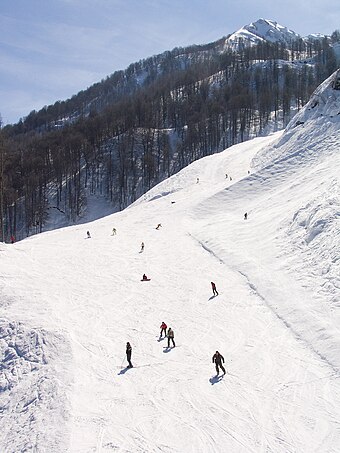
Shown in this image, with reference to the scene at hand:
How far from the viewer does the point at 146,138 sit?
93312 millimetres

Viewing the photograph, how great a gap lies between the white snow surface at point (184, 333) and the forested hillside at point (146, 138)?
135ft

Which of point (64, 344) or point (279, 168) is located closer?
point (64, 344)

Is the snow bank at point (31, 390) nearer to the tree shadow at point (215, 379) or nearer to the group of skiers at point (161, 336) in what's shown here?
the group of skiers at point (161, 336)

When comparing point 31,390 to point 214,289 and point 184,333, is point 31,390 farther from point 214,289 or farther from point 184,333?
point 214,289

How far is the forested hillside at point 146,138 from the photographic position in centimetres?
7869

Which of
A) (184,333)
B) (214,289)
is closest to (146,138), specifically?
(214,289)

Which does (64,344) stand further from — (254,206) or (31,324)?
(254,206)

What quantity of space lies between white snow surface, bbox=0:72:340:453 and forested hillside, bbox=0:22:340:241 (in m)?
41.3

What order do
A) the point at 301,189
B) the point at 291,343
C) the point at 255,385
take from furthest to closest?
the point at 301,189 < the point at 291,343 < the point at 255,385

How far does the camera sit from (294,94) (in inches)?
4102

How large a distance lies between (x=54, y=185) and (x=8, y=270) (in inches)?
2407

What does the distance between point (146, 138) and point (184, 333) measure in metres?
78.2

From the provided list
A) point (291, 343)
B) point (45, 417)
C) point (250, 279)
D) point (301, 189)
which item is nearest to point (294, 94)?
point (301, 189)

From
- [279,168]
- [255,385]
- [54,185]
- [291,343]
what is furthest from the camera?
[54,185]
